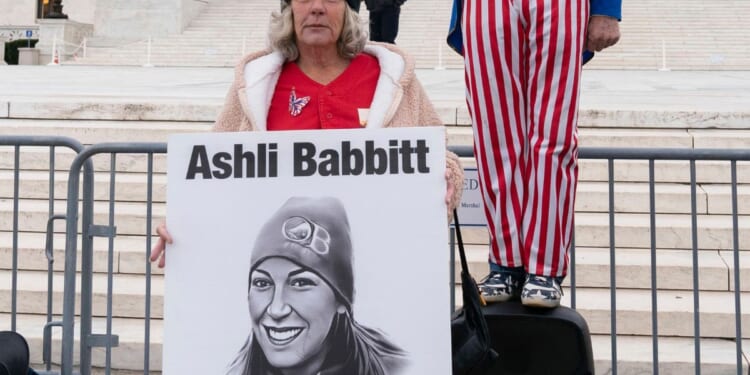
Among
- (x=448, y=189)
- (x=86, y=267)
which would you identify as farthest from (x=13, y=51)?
(x=448, y=189)

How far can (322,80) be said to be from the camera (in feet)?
10.4

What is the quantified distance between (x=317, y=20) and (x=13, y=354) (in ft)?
5.89

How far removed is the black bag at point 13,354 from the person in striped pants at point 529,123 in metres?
1.87

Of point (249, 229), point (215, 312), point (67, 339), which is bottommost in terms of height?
point (67, 339)

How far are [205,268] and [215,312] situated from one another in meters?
0.15

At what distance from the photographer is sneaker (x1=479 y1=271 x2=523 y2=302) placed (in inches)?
121

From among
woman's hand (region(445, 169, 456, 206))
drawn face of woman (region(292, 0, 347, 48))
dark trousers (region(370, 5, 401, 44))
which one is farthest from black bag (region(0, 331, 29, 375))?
dark trousers (region(370, 5, 401, 44))

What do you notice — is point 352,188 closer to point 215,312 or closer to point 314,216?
point 314,216

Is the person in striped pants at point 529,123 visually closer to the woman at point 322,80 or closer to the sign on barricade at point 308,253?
the woman at point 322,80

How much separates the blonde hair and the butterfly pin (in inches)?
7.1

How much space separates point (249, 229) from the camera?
280 cm

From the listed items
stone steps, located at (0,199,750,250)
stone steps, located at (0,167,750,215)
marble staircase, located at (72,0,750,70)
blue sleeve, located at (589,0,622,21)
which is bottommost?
stone steps, located at (0,199,750,250)

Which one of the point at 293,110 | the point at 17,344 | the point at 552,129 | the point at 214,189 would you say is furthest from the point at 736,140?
the point at 17,344

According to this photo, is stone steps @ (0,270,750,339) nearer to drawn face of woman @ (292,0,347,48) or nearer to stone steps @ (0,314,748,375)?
stone steps @ (0,314,748,375)
